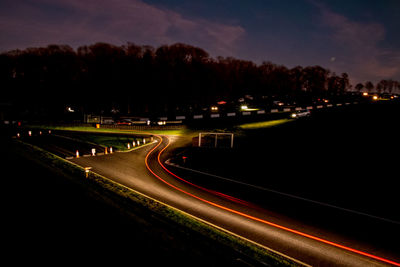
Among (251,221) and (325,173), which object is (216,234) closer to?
(251,221)

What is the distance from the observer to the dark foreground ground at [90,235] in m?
6.10

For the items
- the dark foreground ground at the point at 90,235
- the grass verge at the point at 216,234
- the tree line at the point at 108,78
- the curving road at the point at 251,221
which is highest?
the tree line at the point at 108,78

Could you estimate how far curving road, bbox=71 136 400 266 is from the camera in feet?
26.9

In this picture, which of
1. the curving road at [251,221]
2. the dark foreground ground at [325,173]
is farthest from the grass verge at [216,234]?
the dark foreground ground at [325,173]

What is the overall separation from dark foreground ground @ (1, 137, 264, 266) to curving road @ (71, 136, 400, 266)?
8.70ft

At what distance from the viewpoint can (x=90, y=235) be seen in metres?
7.04

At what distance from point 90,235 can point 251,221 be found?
7.54 meters

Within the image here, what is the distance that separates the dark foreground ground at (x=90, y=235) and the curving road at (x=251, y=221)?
265 centimetres

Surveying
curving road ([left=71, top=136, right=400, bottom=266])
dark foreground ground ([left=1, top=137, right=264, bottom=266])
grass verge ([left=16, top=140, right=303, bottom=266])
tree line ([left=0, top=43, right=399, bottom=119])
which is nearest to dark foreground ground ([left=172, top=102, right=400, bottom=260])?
curving road ([left=71, top=136, right=400, bottom=266])

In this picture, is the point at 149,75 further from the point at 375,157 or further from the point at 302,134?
the point at 375,157

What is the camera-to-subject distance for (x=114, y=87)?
6088 centimetres

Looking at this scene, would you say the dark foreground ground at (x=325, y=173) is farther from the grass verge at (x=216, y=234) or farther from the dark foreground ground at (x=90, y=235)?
the dark foreground ground at (x=90, y=235)

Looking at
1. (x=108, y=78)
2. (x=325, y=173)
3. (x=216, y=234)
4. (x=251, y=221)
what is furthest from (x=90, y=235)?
(x=108, y=78)

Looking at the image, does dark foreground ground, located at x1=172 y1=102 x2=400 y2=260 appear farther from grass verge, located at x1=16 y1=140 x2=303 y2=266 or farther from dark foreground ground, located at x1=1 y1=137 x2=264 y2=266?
dark foreground ground, located at x1=1 y1=137 x2=264 y2=266
